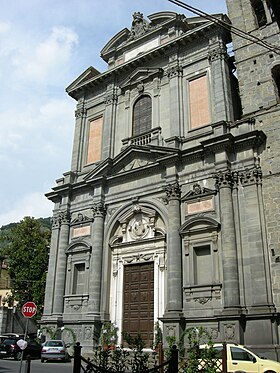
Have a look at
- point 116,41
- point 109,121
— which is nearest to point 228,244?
point 109,121

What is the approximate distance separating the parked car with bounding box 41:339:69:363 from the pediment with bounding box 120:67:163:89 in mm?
15714

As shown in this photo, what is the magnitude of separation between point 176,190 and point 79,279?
319 inches

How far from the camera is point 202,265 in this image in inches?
731

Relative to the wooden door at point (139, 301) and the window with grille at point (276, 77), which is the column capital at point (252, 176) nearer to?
the window with grille at point (276, 77)

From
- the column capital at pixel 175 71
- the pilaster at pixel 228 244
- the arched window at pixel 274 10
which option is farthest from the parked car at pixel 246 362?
the column capital at pixel 175 71

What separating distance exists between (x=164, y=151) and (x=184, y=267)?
6.05 meters

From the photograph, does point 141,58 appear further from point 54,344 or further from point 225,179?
point 54,344

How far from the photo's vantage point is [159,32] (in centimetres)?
2509

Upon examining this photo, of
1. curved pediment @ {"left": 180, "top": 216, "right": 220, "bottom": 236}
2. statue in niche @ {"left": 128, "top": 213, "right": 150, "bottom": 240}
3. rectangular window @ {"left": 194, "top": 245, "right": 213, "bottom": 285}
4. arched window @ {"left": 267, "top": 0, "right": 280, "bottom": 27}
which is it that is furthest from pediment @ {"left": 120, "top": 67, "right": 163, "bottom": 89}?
rectangular window @ {"left": 194, "top": 245, "right": 213, "bottom": 285}

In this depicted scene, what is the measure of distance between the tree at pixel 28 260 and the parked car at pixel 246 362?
2301cm

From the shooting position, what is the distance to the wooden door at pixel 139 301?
19509 millimetres

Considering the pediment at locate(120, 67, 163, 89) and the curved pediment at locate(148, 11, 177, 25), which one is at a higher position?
the curved pediment at locate(148, 11, 177, 25)

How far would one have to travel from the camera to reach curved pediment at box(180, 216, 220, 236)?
18281 millimetres

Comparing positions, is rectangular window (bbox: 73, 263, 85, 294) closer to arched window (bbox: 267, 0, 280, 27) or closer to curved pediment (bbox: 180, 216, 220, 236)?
curved pediment (bbox: 180, 216, 220, 236)
